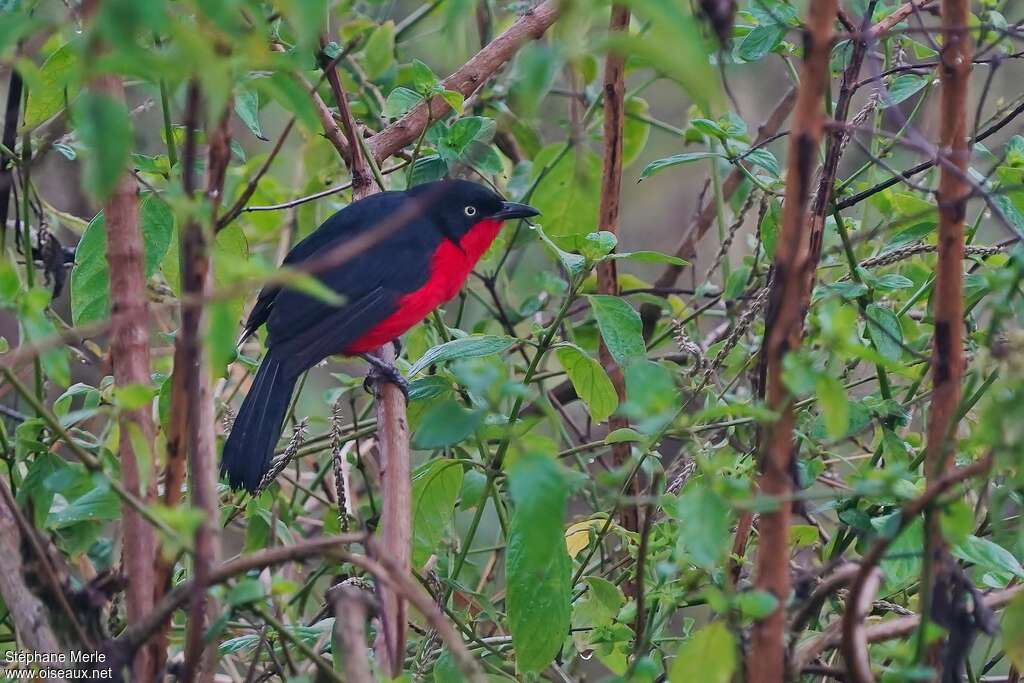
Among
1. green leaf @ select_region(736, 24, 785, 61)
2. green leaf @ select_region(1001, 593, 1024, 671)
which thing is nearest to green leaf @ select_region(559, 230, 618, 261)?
green leaf @ select_region(736, 24, 785, 61)

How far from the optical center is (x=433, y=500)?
303 cm

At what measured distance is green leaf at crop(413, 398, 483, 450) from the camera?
5.57ft

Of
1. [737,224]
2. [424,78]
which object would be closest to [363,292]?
[424,78]

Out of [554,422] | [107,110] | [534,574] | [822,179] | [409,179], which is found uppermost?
[409,179]

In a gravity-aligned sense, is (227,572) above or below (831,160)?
below

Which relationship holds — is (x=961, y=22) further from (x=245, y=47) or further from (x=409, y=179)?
(x=409, y=179)

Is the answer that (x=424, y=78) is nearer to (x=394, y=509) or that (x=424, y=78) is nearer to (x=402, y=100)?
(x=402, y=100)

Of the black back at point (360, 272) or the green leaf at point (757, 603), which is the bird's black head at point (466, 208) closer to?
the black back at point (360, 272)

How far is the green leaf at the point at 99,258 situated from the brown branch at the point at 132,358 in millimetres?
839

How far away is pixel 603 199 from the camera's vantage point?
385 cm

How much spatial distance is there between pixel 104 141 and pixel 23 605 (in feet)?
3.28

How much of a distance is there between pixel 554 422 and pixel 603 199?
89.3 inches

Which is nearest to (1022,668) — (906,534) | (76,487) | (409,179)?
(906,534)

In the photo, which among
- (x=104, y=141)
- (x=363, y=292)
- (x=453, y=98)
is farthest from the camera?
(x=363, y=292)
